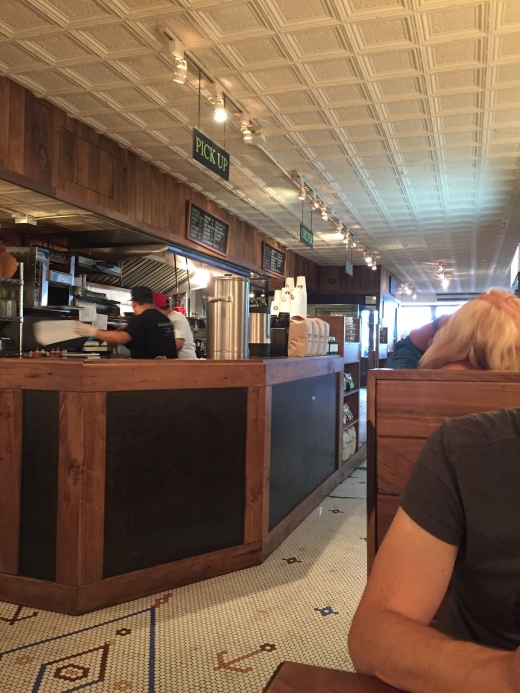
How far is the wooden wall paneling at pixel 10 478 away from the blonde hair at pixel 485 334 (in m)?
1.95

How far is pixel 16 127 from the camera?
4102 millimetres

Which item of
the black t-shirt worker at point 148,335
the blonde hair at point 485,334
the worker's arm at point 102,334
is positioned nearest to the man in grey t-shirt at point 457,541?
the blonde hair at point 485,334

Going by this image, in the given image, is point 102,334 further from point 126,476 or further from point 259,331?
point 126,476

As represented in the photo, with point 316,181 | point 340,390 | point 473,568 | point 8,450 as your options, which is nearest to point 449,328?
point 473,568

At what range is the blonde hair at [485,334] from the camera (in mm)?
1622

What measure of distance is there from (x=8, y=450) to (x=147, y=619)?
1018mm

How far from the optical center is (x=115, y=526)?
8.41 feet

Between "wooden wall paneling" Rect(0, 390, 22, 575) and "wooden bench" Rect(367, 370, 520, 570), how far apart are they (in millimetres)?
1691

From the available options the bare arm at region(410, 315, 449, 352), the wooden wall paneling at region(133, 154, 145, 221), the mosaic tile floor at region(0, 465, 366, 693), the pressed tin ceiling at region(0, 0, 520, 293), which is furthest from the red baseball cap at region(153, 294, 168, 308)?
the mosaic tile floor at region(0, 465, 366, 693)

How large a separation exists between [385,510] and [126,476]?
1.33 m

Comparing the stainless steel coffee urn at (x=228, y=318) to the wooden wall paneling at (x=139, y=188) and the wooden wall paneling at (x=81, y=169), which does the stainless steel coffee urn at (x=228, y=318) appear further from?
the wooden wall paneling at (x=139, y=188)

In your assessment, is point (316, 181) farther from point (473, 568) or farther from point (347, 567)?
point (473, 568)

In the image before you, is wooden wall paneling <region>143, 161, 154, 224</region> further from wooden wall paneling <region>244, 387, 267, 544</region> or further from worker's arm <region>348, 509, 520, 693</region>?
worker's arm <region>348, 509, 520, 693</region>

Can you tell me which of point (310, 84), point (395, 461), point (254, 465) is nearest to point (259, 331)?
point (254, 465)
